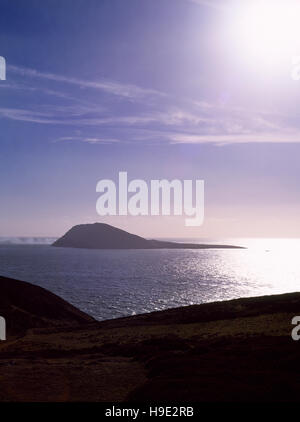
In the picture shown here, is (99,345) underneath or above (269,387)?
underneath

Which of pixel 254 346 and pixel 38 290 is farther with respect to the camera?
pixel 38 290

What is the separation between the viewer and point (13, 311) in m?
48.5

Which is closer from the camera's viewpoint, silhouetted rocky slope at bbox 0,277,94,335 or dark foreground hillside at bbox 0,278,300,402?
dark foreground hillside at bbox 0,278,300,402

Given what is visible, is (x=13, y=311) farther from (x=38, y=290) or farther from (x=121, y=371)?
(x=121, y=371)

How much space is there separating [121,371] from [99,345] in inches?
361

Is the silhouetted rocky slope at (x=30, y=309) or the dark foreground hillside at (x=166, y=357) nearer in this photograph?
the dark foreground hillside at (x=166, y=357)

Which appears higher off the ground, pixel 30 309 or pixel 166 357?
pixel 166 357

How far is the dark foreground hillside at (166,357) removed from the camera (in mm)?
17078

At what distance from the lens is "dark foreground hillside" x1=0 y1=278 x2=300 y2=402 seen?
56.0 feet

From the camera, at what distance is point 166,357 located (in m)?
24.6

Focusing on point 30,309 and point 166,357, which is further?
point 30,309
